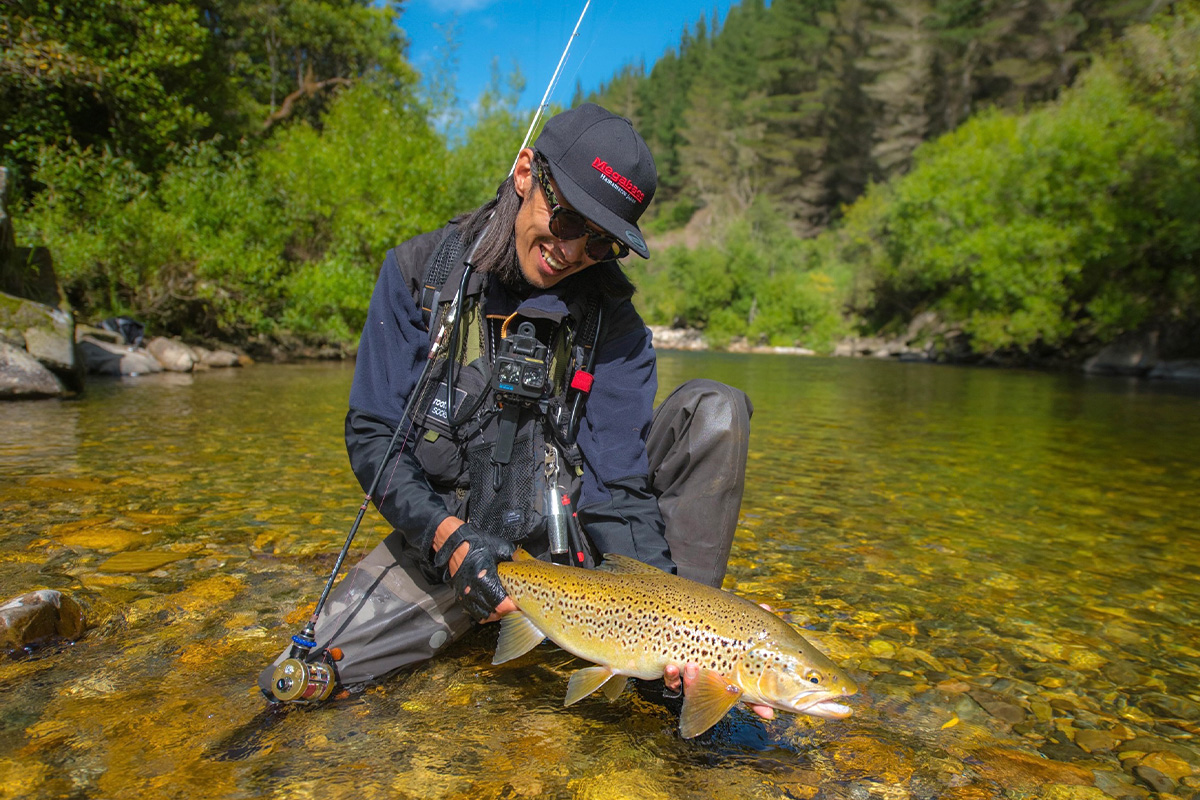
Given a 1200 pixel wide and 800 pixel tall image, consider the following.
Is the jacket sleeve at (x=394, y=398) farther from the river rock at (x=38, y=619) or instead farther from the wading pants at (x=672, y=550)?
the river rock at (x=38, y=619)

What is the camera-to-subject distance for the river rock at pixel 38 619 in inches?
110

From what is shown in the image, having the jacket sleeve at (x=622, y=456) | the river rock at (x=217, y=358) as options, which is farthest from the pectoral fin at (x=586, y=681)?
the river rock at (x=217, y=358)

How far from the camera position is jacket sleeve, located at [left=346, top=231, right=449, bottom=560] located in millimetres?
2686

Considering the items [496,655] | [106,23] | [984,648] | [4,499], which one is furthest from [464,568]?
[106,23]

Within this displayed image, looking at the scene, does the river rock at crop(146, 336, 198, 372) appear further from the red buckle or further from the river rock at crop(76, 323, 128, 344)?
the red buckle

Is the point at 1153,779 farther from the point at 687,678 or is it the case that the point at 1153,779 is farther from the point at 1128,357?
the point at 1128,357

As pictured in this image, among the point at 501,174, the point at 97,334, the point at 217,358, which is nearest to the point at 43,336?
the point at 97,334

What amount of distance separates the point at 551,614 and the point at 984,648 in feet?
7.92

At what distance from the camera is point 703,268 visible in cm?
6022

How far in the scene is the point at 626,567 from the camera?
8.61ft

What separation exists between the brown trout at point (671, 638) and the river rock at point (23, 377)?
11162 mm

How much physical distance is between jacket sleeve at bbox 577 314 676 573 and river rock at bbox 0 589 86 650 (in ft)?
7.34

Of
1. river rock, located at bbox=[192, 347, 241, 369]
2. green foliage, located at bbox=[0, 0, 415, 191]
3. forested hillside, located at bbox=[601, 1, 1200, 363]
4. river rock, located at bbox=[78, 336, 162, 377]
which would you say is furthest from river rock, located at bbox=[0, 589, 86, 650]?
green foliage, located at bbox=[0, 0, 415, 191]

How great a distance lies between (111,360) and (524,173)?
51.6 ft
